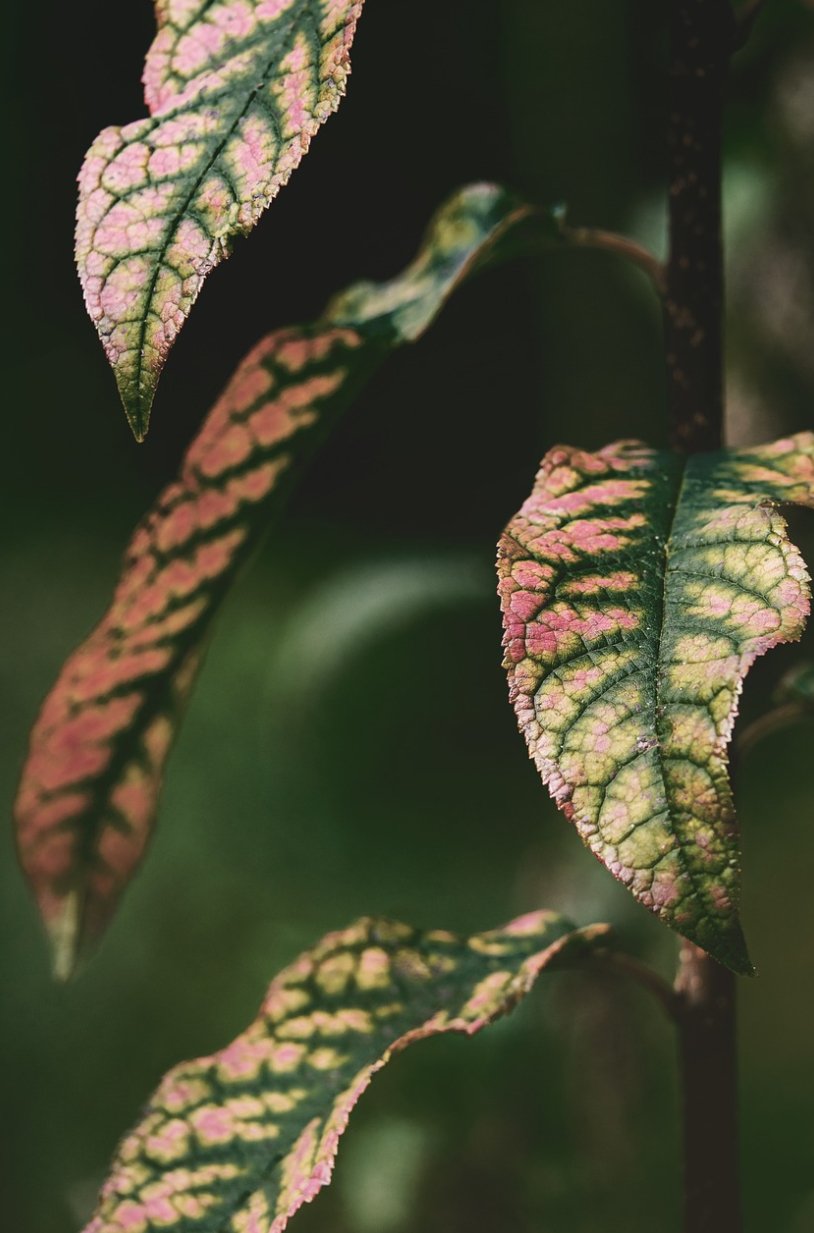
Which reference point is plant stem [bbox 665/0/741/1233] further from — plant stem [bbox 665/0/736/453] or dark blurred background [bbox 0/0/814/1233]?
dark blurred background [bbox 0/0/814/1233]

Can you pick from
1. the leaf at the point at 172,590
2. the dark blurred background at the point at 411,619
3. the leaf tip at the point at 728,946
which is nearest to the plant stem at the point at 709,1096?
the leaf tip at the point at 728,946

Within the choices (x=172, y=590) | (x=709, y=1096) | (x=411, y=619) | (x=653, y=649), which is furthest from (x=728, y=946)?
(x=411, y=619)

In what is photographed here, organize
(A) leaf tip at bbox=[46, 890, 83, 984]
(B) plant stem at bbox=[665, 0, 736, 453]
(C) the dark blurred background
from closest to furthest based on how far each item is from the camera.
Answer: (B) plant stem at bbox=[665, 0, 736, 453], (A) leaf tip at bbox=[46, 890, 83, 984], (C) the dark blurred background

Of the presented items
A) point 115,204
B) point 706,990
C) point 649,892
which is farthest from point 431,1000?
point 115,204

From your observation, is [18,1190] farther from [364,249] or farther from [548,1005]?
[364,249]

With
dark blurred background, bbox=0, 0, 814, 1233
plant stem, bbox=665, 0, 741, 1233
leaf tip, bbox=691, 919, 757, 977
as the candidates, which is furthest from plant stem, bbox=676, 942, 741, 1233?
dark blurred background, bbox=0, 0, 814, 1233

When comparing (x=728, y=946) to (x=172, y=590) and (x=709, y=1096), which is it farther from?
(x=172, y=590)
